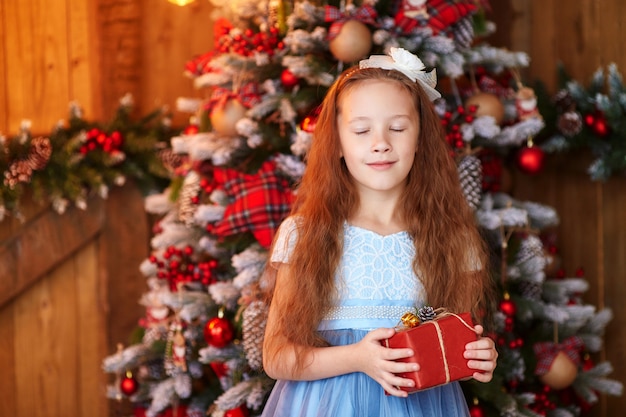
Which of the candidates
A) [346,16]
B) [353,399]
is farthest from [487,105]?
[353,399]

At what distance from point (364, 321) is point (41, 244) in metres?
1.76

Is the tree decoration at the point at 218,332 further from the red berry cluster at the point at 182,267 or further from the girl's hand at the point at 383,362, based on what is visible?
the girl's hand at the point at 383,362

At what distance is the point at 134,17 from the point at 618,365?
230 cm

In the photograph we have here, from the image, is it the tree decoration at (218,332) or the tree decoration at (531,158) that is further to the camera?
the tree decoration at (531,158)

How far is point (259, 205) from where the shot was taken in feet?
8.77

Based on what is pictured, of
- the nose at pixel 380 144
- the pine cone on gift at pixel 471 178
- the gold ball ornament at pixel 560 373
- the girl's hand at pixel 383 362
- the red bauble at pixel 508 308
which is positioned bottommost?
the gold ball ornament at pixel 560 373

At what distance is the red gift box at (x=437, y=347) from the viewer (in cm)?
174

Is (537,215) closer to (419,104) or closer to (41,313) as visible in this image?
(419,104)

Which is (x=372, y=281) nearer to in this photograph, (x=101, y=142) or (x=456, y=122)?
(x=456, y=122)

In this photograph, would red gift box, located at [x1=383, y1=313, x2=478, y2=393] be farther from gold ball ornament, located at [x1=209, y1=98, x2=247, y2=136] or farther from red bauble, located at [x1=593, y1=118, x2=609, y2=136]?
red bauble, located at [x1=593, y1=118, x2=609, y2=136]

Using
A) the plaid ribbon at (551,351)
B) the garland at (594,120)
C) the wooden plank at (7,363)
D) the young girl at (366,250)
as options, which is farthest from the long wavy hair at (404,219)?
the wooden plank at (7,363)

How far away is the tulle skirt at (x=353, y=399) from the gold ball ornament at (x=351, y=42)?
0.95m

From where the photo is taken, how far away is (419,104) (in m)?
2.10

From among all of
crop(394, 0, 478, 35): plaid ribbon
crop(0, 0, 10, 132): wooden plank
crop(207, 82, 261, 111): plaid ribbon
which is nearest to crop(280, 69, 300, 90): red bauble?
crop(207, 82, 261, 111): plaid ribbon
